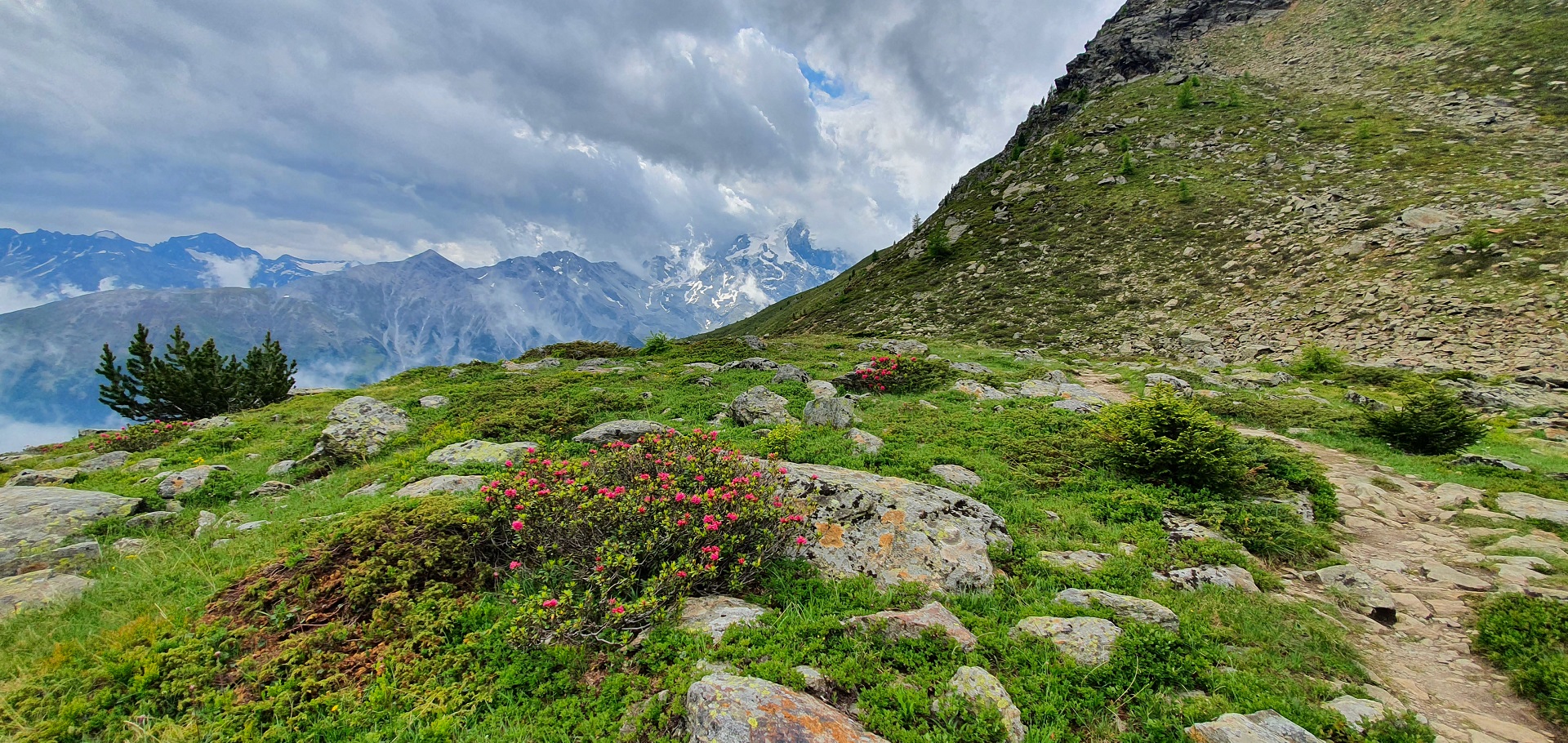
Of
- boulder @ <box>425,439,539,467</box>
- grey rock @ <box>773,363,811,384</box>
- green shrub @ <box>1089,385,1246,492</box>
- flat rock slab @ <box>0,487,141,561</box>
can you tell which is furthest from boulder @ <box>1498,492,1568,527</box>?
flat rock slab @ <box>0,487,141,561</box>

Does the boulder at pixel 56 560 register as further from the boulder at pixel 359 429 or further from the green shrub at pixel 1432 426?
the green shrub at pixel 1432 426

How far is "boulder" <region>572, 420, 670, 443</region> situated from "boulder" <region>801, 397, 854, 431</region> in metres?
3.83

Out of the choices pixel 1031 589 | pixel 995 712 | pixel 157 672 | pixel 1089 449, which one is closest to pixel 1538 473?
pixel 1089 449

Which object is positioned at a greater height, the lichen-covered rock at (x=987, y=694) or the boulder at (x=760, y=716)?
the boulder at (x=760, y=716)

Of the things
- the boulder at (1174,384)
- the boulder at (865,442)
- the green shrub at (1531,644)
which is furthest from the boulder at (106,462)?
the boulder at (1174,384)

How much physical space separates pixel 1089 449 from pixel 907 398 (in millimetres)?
6086

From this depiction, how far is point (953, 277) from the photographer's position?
4381 cm

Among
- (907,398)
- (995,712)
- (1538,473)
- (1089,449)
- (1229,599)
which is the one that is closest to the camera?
(995,712)

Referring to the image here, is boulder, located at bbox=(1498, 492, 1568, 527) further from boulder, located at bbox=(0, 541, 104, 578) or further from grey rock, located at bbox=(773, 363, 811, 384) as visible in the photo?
boulder, located at bbox=(0, 541, 104, 578)

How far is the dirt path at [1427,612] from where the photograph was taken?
14.8ft

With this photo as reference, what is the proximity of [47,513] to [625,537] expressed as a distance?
31.8ft

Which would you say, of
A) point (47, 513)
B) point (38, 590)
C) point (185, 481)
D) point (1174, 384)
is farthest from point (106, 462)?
point (1174, 384)

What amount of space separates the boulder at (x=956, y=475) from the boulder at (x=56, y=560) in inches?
514

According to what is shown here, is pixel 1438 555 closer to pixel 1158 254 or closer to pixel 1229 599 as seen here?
pixel 1229 599
